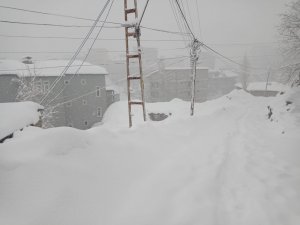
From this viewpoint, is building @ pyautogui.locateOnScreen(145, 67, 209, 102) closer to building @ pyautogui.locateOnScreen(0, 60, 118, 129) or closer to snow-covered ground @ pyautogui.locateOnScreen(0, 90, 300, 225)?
building @ pyautogui.locateOnScreen(0, 60, 118, 129)

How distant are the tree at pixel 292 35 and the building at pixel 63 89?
27.9 metres

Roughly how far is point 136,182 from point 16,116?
11.3 meters

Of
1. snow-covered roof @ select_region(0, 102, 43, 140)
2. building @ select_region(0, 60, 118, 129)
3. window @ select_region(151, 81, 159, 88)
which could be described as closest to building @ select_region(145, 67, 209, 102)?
window @ select_region(151, 81, 159, 88)

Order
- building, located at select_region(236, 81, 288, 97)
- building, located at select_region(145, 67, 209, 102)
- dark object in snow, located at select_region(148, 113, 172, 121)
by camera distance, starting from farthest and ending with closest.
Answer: building, located at select_region(236, 81, 288, 97) < building, located at select_region(145, 67, 209, 102) < dark object in snow, located at select_region(148, 113, 172, 121)

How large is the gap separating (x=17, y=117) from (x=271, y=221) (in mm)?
13965

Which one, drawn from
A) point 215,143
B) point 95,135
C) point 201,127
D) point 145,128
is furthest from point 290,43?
point 95,135

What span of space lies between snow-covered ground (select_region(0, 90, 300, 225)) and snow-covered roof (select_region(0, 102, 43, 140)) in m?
7.62

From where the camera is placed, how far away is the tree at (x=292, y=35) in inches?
770

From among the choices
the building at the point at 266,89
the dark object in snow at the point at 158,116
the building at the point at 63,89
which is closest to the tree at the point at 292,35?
the dark object in snow at the point at 158,116

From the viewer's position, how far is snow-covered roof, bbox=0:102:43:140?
11953 millimetres

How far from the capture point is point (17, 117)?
13.6 meters

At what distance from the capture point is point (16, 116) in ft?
44.8

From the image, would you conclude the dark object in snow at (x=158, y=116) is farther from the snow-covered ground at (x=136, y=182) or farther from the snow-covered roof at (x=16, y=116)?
the snow-covered ground at (x=136, y=182)

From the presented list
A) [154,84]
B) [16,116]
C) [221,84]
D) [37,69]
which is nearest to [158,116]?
[154,84]
